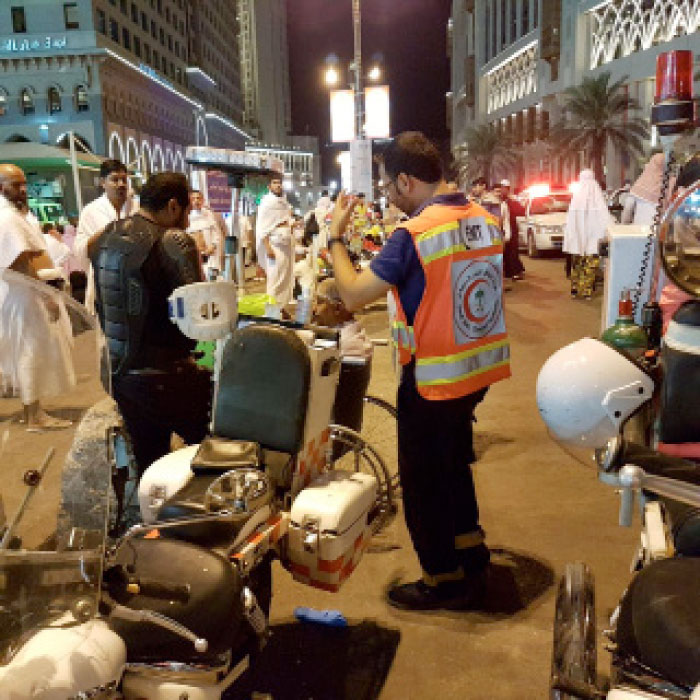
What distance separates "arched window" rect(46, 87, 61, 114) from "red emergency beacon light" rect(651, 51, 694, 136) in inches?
2304

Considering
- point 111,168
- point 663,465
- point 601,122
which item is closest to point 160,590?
point 663,465

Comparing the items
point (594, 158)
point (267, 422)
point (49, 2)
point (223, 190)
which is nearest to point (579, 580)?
point (267, 422)

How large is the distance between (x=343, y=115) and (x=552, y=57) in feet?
132


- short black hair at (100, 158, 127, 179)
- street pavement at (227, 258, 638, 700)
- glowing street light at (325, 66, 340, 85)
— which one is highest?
glowing street light at (325, 66, 340, 85)

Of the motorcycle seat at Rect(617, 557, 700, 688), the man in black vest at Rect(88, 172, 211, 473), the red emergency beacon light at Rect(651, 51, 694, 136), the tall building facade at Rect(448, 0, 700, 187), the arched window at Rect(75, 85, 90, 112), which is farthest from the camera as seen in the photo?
the arched window at Rect(75, 85, 90, 112)

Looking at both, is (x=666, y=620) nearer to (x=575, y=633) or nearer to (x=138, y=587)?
(x=575, y=633)

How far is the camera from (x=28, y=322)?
15.2 feet

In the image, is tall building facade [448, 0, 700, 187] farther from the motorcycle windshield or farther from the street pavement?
the motorcycle windshield

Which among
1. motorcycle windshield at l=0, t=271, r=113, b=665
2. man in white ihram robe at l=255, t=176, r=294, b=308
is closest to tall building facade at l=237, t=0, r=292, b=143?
man in white ihram robe at l=255, t=176, r=294, b=308

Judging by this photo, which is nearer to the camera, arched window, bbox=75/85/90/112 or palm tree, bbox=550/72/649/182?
palm tree, bbox=550/72/649/182

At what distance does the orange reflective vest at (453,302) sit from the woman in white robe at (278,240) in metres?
8.07

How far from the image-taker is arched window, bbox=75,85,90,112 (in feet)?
179

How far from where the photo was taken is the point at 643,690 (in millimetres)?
1687

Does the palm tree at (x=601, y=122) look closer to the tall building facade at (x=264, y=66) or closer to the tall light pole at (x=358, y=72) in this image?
the tall light pole at (x=358, y=72)
